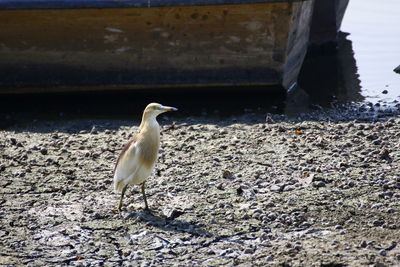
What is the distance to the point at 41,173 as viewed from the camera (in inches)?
297

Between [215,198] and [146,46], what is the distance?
14.7 ft

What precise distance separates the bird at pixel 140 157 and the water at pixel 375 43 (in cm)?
533

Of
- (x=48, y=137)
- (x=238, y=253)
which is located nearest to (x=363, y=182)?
(x=238, y=253)

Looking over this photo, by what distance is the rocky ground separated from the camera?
566cm

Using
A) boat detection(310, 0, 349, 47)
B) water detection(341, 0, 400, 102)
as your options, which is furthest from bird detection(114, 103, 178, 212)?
boat detection(310, 0, 349, 47)

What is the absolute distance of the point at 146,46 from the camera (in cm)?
1060

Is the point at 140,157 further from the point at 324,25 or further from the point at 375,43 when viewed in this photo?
the point at 375,43

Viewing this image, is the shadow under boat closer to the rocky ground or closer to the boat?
the boat

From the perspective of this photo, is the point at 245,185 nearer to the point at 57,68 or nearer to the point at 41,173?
the point at 41,173

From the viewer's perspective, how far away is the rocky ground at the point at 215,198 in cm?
566

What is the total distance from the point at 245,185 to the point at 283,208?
2.26 feet

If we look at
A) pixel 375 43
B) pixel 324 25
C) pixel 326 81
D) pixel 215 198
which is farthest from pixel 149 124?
pixel 375 43

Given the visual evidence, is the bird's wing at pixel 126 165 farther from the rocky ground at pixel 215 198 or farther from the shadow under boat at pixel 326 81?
the shadow under boat at pixel 326 81

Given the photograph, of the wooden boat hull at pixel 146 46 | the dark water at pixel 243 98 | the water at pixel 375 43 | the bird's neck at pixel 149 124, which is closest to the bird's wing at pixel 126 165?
the bird's neck at pixel 149 124
